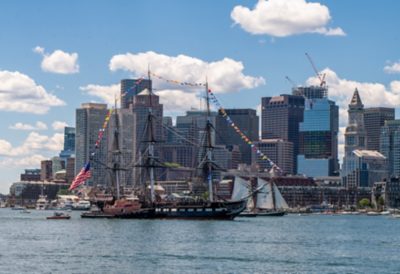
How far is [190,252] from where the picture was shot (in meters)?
106

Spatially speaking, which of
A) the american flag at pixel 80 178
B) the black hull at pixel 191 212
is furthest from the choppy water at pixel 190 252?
the american flag at pixel 80 178

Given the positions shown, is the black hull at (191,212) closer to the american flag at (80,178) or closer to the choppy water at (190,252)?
the american flag at (80,178)

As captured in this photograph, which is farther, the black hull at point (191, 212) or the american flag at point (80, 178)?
the american flag at point (80, 178)

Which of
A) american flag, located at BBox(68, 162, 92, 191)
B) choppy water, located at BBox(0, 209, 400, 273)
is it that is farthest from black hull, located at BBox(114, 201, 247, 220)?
choppy water, located at BBox(0, 209, 400, 273)

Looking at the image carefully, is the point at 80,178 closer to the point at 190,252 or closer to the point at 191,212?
the point at 191,212

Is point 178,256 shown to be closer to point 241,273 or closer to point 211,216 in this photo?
point 241,273

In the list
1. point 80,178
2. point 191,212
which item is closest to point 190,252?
point 191,212

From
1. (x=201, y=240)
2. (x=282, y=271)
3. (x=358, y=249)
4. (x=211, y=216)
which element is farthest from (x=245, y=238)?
(x=211, y=216)

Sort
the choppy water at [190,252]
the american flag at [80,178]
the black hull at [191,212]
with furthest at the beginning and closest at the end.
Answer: the american flag at [80,178]
the black hull at [191,212]
the choppy water at [190,252]

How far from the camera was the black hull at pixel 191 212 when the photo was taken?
191750mm

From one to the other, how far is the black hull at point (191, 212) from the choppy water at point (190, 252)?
39497mm

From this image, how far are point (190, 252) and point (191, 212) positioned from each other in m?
85.8

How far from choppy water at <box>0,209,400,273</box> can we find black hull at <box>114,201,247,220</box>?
39.5m

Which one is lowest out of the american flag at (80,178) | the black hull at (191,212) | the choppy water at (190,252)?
the choppy water at (190,252)
